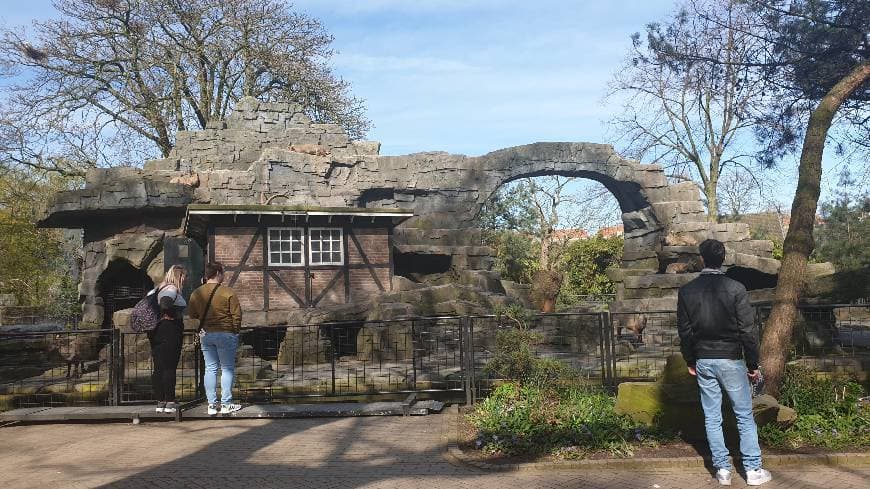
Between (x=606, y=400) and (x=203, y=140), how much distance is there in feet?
64.1

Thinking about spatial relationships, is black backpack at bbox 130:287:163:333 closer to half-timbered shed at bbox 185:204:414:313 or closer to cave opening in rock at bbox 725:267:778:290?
half-timbered shed at bbox 185:204:414:313

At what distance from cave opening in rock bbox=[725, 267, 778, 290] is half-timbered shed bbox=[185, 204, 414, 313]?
9.05 metres

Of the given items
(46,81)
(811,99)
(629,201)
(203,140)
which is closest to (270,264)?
(203,140)

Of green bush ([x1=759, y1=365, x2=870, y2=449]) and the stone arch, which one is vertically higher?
the stone arch

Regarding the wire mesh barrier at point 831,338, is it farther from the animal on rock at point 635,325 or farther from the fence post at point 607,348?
the animal on rock at point 635,325

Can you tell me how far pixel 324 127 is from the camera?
23.5 meters

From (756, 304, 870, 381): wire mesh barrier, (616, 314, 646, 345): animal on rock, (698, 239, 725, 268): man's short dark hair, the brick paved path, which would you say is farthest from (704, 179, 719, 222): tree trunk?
(698, 239, 725, 268): man's short dark hair

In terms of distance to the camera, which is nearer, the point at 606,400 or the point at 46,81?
the point at 606,400

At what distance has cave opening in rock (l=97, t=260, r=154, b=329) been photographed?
21.7 meters

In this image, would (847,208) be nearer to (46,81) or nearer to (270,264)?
(270,264)

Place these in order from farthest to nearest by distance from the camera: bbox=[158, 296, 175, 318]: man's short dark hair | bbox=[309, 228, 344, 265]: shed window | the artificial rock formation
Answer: the artificial rock formation
bbox=[309, 228, 344, 265]: shed window
bbox=[158, 296, 175, 318]: man's short dark hair

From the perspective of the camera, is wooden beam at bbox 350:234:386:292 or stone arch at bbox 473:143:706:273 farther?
stone arch at bbox 473:143:706:273

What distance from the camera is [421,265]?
20.1 metres

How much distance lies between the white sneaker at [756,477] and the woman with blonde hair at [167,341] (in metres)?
5.68
